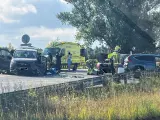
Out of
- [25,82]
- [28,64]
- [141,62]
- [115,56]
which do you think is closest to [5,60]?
[28,64]

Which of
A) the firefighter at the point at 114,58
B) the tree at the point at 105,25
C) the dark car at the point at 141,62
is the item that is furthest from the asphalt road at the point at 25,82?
the tree at the point at 105,25

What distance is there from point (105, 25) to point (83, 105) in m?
44.2

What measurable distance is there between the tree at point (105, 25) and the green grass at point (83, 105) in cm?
4001

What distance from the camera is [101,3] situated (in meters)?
54.8

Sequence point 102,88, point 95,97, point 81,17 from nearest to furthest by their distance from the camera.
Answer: point 95,97 < point 102,88 < point 81,17

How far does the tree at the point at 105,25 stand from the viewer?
53.5 metres

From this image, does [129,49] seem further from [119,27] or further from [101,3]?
[101,3]

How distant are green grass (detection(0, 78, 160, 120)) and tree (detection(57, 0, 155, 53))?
131ft

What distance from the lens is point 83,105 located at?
1095 cm

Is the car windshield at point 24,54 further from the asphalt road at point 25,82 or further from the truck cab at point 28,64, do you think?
the asphalt road at point 25,82

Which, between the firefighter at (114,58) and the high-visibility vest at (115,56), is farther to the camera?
the high-visibility vest at (115,56)

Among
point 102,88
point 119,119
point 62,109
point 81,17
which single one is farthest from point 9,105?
point 81,17

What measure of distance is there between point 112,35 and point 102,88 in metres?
41.0

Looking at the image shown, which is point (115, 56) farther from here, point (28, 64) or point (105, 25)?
point (105, 25)
